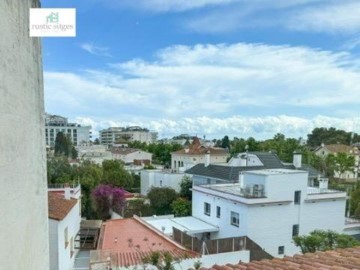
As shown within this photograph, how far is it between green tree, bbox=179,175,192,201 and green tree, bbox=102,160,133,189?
929 centimetres

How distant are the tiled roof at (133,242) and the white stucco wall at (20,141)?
10419mm

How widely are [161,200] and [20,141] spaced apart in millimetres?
27603

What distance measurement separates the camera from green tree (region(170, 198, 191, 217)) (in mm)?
28422

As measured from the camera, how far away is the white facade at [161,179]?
36031 millimetres

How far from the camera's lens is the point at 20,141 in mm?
3469

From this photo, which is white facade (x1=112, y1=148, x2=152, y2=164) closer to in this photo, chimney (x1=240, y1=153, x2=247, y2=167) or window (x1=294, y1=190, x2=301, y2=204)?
chimney (x1=240, y1=153, x2=247, y2=167)

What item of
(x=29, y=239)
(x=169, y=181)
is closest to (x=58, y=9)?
(x=29, y=239)

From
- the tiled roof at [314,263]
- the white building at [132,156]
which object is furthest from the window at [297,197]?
the white building at [132,156]

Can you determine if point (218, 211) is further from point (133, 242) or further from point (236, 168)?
point (236, 168)

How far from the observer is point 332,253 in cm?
592

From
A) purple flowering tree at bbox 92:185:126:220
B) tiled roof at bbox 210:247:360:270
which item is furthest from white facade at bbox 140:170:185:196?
tiled roof at bbox 210:247:360:270

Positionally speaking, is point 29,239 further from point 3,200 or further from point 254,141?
point 254,141

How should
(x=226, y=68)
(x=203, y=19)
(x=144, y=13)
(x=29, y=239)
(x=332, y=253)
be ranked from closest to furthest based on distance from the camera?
(x=29, y=239), (x=332, y=253), (x=144, y=13), (x=203, y=19), (x=226, y=68)

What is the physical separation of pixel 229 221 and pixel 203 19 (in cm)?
1343
